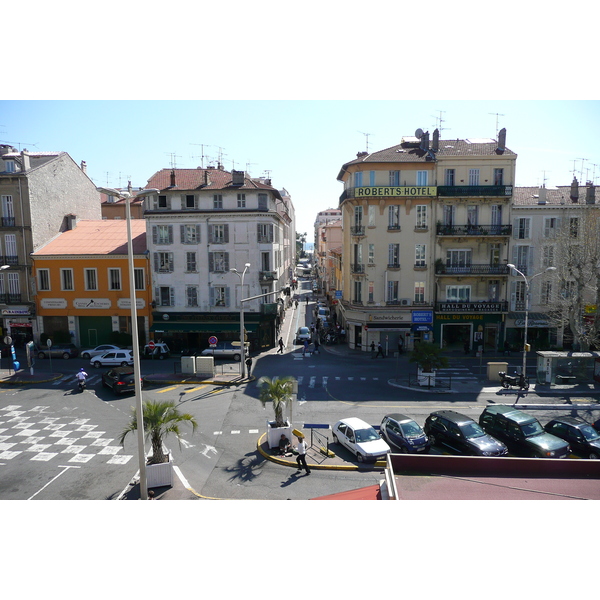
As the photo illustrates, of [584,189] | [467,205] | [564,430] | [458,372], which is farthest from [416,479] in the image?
[584,189]

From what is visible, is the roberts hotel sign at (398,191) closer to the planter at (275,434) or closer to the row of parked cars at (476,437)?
the row of parked cars at (476,437)

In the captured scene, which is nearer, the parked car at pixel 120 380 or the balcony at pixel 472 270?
the parked car at pixel 120 380

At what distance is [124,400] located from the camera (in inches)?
953

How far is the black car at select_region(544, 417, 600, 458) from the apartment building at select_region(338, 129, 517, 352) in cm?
1746

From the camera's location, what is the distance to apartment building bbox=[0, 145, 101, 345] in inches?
1420

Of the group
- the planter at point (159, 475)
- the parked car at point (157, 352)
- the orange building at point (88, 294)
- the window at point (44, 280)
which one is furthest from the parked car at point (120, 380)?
the window at point (44, 280)

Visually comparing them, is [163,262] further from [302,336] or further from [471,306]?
[471,306]

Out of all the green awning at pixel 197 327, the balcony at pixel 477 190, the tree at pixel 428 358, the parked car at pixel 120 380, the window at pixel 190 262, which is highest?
the balcony at pixel 477 190

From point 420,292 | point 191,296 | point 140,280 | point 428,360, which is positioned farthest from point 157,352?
point 420,292

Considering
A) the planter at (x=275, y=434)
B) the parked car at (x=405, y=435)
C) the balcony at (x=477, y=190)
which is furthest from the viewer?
the balcony at (x=477, y=190)

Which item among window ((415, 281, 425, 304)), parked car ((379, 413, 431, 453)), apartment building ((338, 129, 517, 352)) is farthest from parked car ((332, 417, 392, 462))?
window ((415, 281, 425, 304))

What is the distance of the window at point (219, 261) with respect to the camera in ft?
119

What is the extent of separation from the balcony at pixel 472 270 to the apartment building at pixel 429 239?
0.25 feet

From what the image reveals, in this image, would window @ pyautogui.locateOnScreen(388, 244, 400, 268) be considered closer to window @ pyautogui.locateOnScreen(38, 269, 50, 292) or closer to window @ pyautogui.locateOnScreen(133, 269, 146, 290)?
window @ pyautogui.locateOnScreen(133, 269, 146, 290)
